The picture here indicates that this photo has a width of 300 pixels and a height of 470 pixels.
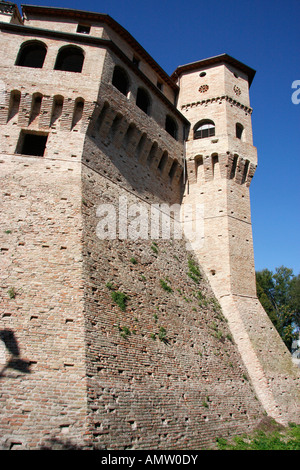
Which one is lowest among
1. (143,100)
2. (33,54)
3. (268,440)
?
(268,440)

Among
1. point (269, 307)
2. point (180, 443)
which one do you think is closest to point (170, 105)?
point (180, 443)

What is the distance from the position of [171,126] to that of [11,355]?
13067mm

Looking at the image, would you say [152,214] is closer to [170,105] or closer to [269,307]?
[170,105]

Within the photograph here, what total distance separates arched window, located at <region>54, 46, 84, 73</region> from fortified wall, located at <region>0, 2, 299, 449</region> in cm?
6

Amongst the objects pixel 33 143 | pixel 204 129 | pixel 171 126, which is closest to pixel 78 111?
pixel 33 143

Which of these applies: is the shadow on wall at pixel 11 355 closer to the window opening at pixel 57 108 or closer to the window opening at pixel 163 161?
the window opening at pixel 57 108

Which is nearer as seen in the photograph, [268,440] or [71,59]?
[268,440]

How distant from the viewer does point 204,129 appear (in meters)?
16.0

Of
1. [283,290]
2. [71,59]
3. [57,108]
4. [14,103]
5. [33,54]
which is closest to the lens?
[14,103]

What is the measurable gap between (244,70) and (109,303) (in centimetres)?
1662

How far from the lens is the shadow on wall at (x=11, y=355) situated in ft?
18.0

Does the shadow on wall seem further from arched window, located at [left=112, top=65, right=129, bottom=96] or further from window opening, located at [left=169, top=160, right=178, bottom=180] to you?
window opening, located at [left=169, top=160, right=178, bottom=180]

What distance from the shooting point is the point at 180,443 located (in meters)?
6.60

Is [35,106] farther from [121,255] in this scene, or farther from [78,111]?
[121,255]
